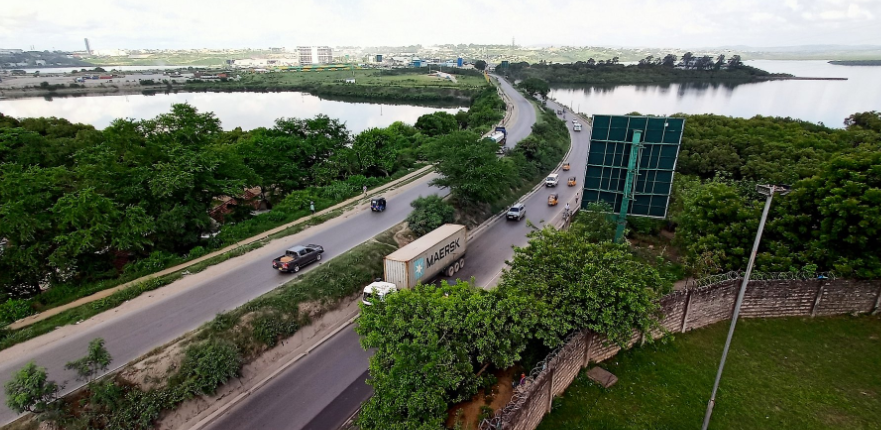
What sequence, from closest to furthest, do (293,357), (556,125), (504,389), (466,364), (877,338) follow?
1. (466,364)
2. (504,389)
3. (877,338)
4. (293,357)
5. (556,125)

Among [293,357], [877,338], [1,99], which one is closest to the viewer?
[877,338]

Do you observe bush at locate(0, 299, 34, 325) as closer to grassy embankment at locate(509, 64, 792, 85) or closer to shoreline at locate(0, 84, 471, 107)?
shoreline at locate(0, 84, 471, 107)

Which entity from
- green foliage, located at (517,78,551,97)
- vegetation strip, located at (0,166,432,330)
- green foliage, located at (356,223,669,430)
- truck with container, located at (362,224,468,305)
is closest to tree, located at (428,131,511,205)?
truck with container, located at (362,224,468,305)

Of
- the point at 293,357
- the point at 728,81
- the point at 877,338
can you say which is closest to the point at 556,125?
the point at 877,338

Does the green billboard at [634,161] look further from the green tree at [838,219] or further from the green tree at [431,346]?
the green tree at [431,346]

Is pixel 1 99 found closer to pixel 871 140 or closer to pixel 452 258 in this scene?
pixel 452 258
